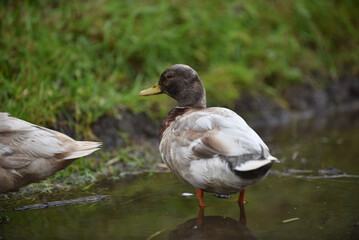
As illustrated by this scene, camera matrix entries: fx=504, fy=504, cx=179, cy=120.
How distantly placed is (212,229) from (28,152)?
1449mm

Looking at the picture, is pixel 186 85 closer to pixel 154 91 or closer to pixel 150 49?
pixel 154 91

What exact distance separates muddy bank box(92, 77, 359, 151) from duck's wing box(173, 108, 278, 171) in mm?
1883

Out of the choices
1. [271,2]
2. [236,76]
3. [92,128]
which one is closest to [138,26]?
[236,76]

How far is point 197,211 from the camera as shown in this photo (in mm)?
3695

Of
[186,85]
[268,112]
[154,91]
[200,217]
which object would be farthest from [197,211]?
[268,112]

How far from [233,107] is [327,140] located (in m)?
1.43

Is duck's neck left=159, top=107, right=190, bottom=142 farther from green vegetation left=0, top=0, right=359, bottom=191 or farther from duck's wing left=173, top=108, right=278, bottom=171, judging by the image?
green vegetation left=0, top=0, right=359, bottom=191

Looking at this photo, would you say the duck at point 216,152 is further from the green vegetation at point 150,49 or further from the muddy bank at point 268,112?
the green vegetation at point 150,49

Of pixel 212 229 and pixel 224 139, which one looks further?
pixel 224 139

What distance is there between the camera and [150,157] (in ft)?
17.9

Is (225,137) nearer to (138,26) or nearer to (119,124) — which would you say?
(119,124)

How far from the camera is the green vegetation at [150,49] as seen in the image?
5586 mm

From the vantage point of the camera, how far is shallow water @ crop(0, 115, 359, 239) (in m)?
3.22

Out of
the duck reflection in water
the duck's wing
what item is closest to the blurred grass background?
the duck's wing
